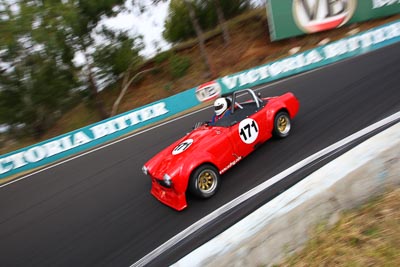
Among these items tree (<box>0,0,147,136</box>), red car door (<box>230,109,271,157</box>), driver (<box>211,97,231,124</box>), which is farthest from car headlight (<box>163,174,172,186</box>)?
tree (<box>0,0,147,136</box>)

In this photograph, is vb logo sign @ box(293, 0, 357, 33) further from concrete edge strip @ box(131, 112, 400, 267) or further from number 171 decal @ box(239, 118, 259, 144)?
number 171 decal @ box(239, 118, 259, 144)

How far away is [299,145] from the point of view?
17.7 feet

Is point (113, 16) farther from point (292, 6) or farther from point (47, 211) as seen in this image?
point (47, 211)

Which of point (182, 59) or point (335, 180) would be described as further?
point (182, 59)

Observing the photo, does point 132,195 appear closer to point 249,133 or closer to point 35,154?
point 249,133

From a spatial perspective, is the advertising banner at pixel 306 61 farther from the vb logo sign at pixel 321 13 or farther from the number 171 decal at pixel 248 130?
the number 171 decal at pixel 248 130

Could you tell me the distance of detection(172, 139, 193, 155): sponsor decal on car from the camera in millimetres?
4784

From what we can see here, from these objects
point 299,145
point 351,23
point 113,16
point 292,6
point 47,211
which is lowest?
point 47,211

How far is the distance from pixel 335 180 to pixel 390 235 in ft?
1.98

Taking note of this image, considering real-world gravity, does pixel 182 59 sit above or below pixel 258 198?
above

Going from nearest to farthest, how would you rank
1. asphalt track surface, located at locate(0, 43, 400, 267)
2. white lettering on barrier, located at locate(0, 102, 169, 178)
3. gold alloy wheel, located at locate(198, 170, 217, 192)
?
asphalt track surface, located at locate(0, 43, 400, 267), gold alloy wheel, located at locate(198, 170, 217, 192), white lettering on barrier, located at locate(0, 102, 169, 178)

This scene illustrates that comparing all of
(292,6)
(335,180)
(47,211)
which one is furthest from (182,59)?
(335,180)

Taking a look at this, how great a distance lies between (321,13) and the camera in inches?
798

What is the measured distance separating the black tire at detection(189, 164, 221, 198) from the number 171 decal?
831 mm
